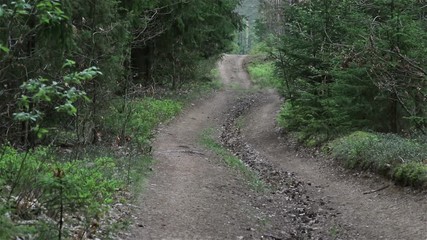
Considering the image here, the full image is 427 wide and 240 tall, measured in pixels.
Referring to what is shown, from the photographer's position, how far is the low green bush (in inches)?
408

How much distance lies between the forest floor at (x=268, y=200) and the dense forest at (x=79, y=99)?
89cm

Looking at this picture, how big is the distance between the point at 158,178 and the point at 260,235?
379 cm

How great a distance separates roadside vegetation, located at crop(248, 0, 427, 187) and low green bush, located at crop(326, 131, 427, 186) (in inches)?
0.9

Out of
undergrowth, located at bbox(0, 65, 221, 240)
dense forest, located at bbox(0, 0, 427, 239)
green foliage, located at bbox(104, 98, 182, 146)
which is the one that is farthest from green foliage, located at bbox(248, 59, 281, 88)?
undergrowth, located at bbox(0, 65, 221, 240)

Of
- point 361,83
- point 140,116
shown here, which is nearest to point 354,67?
point 361,83

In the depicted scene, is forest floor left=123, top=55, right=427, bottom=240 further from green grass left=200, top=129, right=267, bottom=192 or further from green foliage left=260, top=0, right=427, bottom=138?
green foliage left=260, top=0, right=427, bottom=138

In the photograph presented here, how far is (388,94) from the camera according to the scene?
47.1ft

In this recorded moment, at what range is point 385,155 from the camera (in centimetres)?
A: 1170

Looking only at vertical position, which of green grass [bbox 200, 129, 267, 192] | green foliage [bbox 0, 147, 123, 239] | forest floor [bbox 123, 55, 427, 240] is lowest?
green grass [bbox 200, 129, 267, 192]

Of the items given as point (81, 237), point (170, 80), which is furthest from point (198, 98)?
point (81, 237)

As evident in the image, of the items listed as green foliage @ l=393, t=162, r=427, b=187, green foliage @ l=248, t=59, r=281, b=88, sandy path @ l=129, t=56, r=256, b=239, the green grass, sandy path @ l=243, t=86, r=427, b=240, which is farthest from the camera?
green foliage @ l=248, t=59, r=281, b=88

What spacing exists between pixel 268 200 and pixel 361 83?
5.75m

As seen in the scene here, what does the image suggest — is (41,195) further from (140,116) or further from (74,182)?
(140,116)

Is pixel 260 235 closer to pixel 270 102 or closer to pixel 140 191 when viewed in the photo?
pixel 140 191
